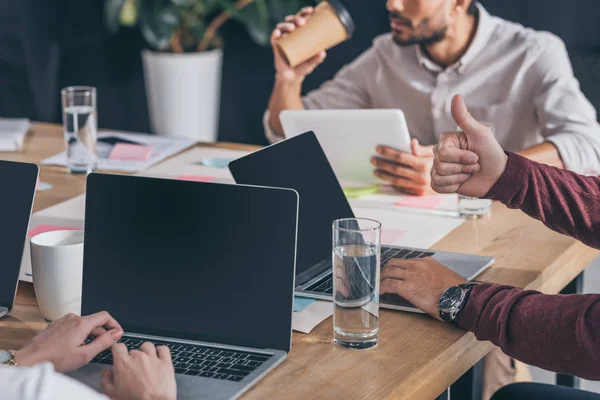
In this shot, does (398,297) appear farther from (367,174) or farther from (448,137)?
(367,174)

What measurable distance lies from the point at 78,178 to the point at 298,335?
104 cm

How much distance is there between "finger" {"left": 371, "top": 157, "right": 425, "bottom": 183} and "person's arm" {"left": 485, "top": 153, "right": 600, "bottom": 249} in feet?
1.47

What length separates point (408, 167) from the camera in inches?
75.0

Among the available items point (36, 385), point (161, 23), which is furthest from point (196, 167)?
point (161, 23)

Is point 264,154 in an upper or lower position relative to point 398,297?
upper

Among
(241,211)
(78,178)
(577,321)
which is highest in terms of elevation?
(241,211)

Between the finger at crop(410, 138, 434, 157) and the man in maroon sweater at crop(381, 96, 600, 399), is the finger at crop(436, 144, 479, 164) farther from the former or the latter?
the finger at crop(410, 138, 434, 157)

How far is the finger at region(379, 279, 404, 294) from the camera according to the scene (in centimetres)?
132

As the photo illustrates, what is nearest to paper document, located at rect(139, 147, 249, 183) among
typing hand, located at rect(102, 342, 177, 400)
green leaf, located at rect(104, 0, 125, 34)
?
typing hand, located at rect(102, 342, 177, 400)

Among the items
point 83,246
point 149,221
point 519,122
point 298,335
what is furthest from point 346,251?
point 519,122

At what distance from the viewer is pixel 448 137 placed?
56.9 inches

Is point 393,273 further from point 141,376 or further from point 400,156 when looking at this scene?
point 400,156

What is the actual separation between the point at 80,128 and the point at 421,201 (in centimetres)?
83

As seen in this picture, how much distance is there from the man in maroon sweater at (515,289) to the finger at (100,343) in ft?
1.38
